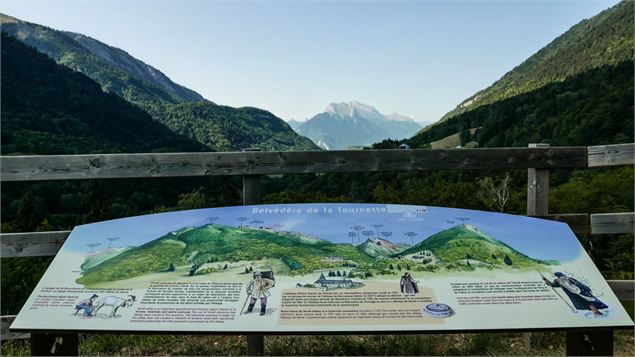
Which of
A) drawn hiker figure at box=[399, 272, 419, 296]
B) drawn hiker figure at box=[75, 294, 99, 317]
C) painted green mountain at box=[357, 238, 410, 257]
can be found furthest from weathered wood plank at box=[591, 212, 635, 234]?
Answer: drawn hiker figure at box=[75, 294, 99, 317]

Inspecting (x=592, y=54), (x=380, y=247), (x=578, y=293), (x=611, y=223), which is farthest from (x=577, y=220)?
(x=592, y=54)

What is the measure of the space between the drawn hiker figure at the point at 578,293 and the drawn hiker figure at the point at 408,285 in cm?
72

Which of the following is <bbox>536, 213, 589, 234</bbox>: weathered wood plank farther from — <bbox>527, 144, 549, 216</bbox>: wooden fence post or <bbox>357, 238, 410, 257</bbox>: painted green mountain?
<bbox>357, 238, 410, 257</bbox>: painted green mountain

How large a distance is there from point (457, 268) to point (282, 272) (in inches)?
38.0

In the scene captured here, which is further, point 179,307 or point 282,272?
point 282,272

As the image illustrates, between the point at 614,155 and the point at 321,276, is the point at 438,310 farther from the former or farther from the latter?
the point at 614,155

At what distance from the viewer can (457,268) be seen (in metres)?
2.56

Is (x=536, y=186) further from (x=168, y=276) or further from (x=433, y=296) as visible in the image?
(x=168, y=276)

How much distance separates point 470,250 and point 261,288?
123 centimetres

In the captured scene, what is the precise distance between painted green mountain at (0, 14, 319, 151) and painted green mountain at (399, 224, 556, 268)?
72901 mm

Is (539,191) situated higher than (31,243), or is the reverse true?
(539,191)

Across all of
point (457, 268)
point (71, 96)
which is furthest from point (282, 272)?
point (71, 96)

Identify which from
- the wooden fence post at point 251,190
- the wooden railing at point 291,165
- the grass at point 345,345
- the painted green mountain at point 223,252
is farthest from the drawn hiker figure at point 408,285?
the wooden fence post at point 251,190

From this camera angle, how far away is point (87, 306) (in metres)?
2.39
